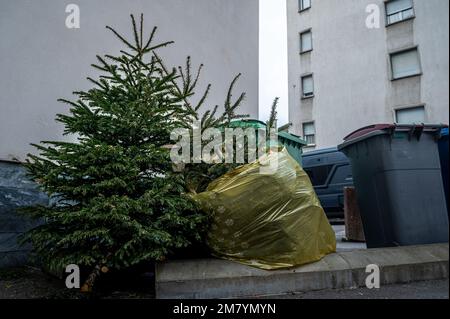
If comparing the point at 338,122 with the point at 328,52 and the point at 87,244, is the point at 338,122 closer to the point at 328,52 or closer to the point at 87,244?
the point at 328,52

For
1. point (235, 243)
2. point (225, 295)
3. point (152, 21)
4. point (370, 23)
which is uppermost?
point (370, 23)

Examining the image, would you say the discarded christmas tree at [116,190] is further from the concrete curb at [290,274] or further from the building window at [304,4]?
the building window at [304,4]

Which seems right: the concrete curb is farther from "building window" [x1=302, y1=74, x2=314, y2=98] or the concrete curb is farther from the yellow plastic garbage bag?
"building window" [x1=302, y1=74, x2=314, y2=98]

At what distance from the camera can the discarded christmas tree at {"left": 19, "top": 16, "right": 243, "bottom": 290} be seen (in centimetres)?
234

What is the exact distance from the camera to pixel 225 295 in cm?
236

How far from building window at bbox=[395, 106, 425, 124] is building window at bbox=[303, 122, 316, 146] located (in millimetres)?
3347

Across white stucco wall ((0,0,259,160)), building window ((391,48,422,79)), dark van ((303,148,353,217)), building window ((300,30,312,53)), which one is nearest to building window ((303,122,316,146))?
building window ((300,30,312,53))

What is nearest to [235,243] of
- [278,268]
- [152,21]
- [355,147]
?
[278,268]

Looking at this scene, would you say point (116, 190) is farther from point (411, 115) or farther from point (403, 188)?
point (411, 115)

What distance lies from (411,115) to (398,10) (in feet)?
13.4

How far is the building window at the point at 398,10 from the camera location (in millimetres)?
11953

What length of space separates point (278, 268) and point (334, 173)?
220 inches

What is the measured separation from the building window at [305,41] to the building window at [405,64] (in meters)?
3.87

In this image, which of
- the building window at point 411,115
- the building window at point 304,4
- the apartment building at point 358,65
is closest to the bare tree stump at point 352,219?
the apartment building at point 358,65
